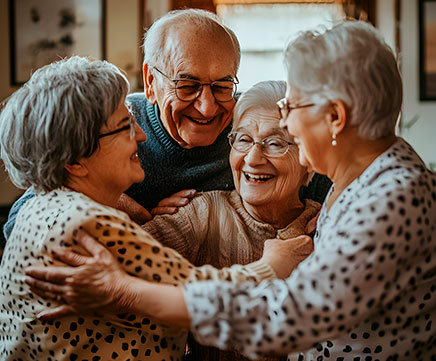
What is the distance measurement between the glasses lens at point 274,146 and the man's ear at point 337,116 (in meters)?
0.46

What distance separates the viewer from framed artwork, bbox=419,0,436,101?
16.7ft

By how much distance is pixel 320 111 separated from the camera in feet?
4.43

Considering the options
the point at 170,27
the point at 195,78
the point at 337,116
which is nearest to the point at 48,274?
the point at 337,116

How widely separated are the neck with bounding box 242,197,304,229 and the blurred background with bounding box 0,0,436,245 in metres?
3.27

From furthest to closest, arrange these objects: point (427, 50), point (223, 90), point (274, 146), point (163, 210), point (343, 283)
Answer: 1. point (427, 50)
2. point (223, 90)
3. point (163, 210)
4. point (274, 146)
5. point (343, 283)

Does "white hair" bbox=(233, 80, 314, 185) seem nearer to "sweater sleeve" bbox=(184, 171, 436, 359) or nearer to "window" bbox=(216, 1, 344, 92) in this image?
"sweater sleeve" bbox=(184, 171, 436, 359)

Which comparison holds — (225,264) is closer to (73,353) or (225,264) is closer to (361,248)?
(73,353)

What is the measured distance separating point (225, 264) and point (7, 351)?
0.74 metres

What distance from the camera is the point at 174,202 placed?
1.96 m

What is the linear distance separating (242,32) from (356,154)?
3958mm

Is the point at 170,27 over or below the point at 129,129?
over

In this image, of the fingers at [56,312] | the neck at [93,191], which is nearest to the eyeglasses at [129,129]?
the neck at [93,191]

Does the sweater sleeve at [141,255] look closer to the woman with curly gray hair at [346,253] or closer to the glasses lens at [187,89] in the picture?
the woman with curly gray hair at [346,253]

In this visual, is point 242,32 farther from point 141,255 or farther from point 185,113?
point 141,255
